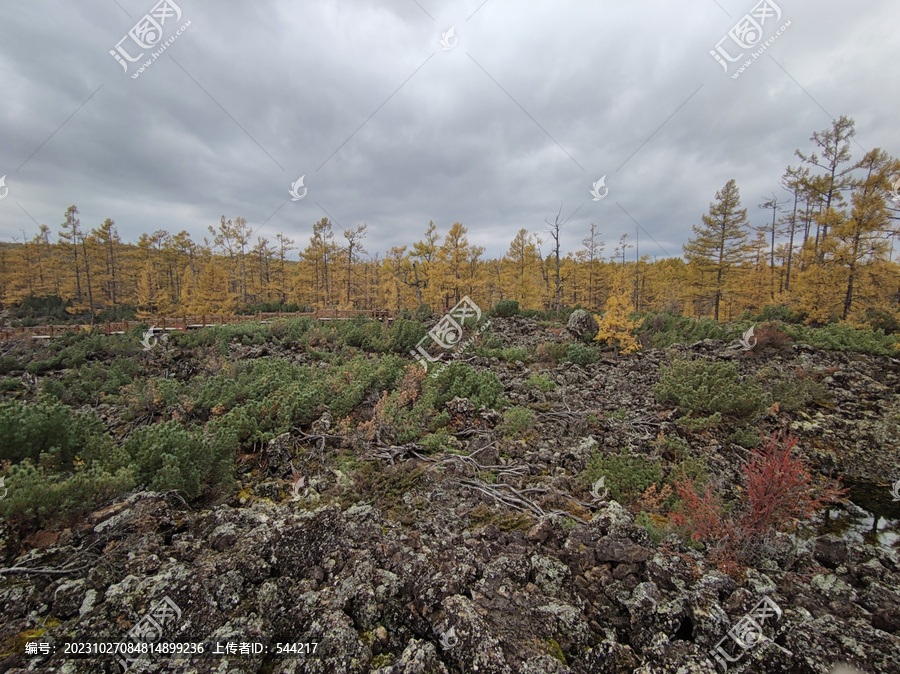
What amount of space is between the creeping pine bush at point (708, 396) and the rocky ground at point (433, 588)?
395cm

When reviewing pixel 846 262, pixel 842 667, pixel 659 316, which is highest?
pixel 846 262

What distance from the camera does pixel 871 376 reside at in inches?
438

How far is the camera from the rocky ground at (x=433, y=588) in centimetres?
204

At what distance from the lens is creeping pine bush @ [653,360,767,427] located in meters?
7.66

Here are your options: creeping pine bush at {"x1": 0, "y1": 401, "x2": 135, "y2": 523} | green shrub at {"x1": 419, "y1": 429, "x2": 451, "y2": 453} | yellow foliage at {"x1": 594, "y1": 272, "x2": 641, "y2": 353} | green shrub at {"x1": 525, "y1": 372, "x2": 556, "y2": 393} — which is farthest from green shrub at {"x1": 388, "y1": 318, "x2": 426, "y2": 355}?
creeping pine bush at {"x1": 0, "y1": 401, "x2": 135, "y2": 523}

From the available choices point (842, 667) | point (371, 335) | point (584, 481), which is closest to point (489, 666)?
point (842, 667)

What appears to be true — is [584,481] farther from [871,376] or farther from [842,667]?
[871,376]

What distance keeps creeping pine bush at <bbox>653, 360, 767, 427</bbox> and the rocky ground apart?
3.95 metres

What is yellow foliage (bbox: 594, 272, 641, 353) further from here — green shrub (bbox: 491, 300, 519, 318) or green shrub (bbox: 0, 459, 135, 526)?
green shrub (bbox: 0, 459, 135, 526)

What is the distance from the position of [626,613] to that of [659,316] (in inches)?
742

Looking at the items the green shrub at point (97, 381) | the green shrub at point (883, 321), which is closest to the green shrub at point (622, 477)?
the green shrub at point (97, 381)

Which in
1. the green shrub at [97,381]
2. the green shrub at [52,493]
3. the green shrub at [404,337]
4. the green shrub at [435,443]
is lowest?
the green shrub at [97,381]

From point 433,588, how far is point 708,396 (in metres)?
8.14

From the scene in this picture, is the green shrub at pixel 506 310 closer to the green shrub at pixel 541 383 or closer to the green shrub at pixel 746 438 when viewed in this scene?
the green shrub at pixel 541 383
